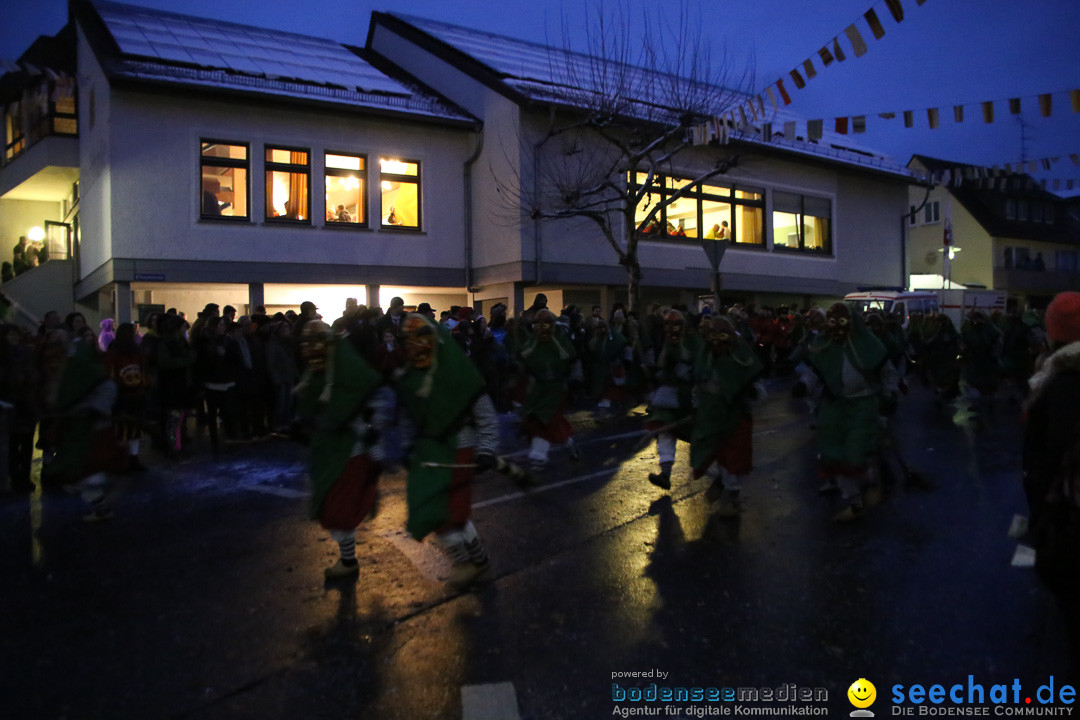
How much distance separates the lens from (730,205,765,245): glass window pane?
973 inches

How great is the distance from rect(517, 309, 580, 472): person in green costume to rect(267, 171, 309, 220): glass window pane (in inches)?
460

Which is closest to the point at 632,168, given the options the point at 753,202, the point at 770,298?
the point at 753,202

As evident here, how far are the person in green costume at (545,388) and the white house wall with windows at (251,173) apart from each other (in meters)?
11.3

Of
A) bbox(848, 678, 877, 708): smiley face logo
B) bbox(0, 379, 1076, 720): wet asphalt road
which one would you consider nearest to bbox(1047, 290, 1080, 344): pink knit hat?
bbox(0, 379, 1076, 720): wet asphalt road

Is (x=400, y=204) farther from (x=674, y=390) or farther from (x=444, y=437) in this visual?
(x=444, y=437)

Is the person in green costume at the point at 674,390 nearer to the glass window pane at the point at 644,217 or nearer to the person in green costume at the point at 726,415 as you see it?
the person in green costume at the point at 726,415

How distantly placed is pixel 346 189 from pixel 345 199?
239 millimetres

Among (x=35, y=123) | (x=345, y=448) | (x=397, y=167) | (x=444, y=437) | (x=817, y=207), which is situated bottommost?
(x=345, y=448)

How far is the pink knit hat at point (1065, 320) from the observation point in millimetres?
3439

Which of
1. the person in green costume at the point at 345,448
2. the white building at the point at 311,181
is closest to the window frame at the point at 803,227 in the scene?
the white building at the point at 311,181

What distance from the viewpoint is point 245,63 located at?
62.1 ft

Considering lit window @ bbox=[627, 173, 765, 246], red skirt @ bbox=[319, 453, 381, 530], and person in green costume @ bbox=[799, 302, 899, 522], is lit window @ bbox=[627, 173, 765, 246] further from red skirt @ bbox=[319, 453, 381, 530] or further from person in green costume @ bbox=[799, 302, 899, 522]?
red skirt @ bbox=[319, 453, 381, 530]

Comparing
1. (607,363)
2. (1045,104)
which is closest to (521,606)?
(607,363)

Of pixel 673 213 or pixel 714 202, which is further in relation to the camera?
pixel 714 202
